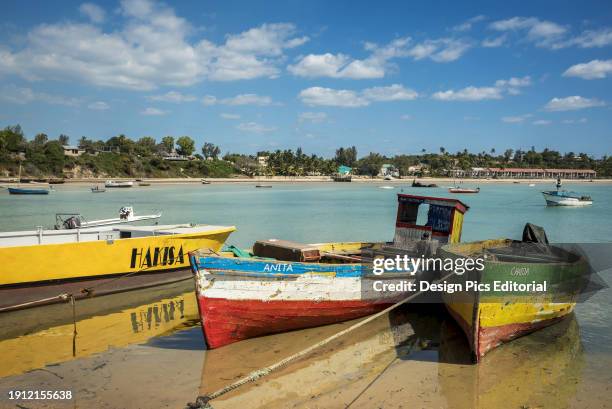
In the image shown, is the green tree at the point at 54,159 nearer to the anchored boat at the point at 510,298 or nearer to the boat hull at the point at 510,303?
the anchored boat at the point at 510,298

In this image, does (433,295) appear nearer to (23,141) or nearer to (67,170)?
(67,170)

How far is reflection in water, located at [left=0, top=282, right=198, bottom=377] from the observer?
9.20 m

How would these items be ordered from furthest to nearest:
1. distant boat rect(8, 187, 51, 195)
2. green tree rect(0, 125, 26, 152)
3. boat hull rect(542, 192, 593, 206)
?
green tree rect(0, 125, 26, 152) → distant boat rect(8, 187, 51, 195) → boat hull rect(542, 192, 593, 206)

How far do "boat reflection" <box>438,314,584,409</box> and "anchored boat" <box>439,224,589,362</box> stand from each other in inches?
11.5

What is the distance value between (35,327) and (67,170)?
87799 mm

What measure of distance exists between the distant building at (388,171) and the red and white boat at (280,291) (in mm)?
147654

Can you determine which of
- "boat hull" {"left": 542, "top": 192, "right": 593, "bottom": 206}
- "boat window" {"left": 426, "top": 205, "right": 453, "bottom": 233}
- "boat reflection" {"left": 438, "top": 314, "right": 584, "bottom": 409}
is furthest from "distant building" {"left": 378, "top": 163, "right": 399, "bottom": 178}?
"boat reflection" {"left": 438, "top": 314, "right": 584, "bottom": 409}

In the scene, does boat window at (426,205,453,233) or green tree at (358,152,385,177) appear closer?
boat window at (426,205,453,233)

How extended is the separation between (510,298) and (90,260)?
10.8 m

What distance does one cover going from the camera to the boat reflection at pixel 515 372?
24.4 ft

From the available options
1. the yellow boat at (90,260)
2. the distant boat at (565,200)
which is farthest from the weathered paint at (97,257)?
the distant boat at (565,200)

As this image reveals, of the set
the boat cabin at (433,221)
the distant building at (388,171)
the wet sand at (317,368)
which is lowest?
the wet sand at (317,368)

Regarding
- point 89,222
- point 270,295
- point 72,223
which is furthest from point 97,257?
point 270,295

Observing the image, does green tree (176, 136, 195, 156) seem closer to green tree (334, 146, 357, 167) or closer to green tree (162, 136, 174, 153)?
green tree (162, 136, 174, 153)
